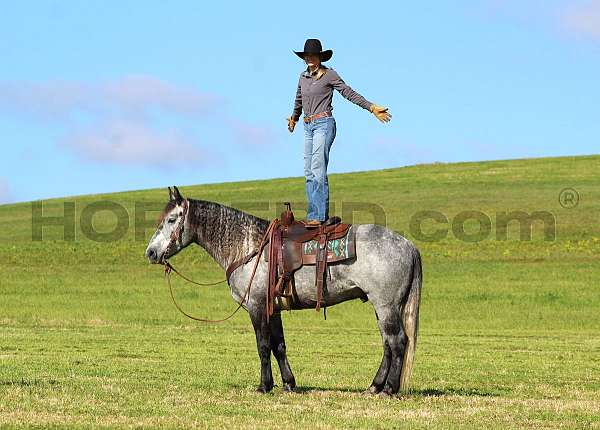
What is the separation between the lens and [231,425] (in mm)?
11828

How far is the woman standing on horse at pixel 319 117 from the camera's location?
14938 millimetres

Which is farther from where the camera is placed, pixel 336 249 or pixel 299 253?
pixel 299 253

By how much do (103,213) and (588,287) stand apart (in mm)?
34296

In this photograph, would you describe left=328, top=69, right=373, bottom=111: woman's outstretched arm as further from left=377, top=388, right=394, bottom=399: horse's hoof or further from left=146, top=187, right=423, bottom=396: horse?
left=377, top=388, right=394, bottom=399: horse's hoof

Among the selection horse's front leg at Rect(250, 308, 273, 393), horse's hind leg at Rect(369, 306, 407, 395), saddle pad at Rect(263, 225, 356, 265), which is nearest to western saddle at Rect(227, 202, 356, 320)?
saddle pad at Rect(263, 225, 356, 265)

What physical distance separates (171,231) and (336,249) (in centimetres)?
231

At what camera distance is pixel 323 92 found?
1500 centimetres

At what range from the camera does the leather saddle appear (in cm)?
1443

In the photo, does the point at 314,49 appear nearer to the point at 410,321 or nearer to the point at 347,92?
the point at 347,92

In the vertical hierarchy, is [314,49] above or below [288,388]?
above

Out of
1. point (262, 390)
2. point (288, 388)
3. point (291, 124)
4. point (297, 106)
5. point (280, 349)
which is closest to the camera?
point (262, 390)

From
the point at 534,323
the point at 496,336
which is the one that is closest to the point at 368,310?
the point at 534,323

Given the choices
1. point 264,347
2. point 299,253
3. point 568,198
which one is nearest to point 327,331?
point 264,347

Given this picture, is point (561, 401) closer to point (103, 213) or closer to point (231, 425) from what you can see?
point (231, 425)
